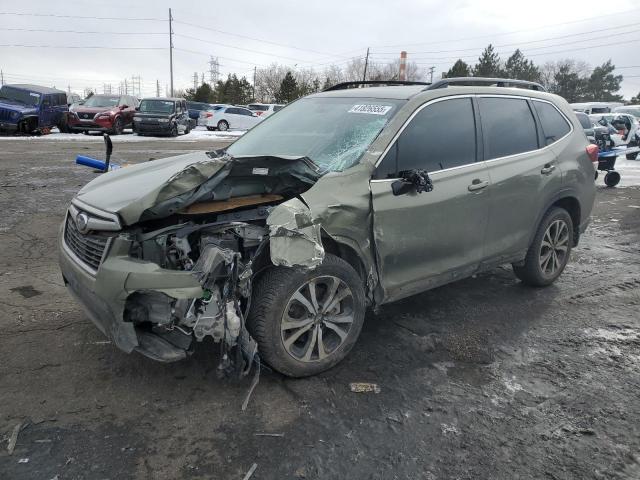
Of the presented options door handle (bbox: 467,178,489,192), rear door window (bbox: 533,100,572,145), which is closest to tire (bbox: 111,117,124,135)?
rear door window (bbox: 533,100,572,145)

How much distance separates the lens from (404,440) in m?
2.61

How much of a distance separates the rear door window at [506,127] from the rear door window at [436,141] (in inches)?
7.0

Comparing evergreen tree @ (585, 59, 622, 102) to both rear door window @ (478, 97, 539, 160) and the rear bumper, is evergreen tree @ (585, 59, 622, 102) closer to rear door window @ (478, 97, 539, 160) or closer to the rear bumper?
the rear bumper

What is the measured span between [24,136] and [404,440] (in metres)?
21.6

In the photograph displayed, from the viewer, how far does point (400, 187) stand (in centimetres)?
326

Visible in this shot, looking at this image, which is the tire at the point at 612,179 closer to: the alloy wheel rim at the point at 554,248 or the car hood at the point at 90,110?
the alloy wheel rim at the point at 554,248

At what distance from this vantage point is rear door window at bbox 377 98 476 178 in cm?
338

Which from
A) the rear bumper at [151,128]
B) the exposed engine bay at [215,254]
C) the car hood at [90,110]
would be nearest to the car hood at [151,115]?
the rear bumper at [151,128]

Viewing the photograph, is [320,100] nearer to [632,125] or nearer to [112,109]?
[632,125]

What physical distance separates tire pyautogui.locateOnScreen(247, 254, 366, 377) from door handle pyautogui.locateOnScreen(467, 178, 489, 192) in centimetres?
122

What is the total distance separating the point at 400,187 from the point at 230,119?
→ 26923mm

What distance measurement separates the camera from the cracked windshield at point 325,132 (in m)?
3.41

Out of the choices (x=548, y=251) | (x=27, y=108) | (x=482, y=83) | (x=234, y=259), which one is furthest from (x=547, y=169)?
(x=27, y=108)

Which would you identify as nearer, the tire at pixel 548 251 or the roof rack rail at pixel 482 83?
the roof rack rail at pixel 482 83
